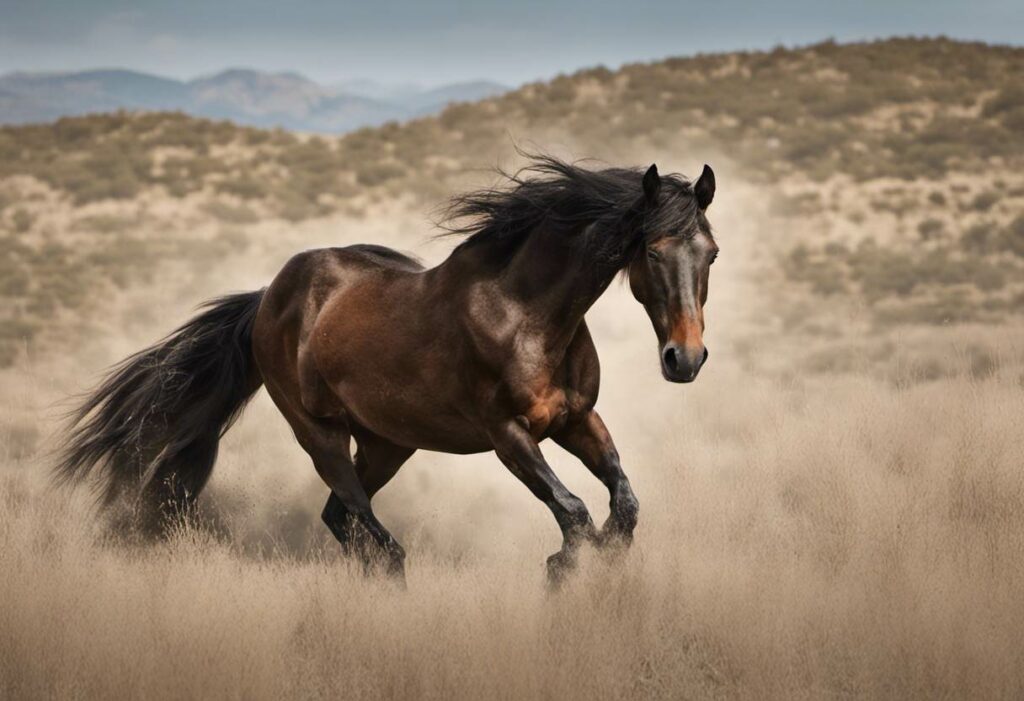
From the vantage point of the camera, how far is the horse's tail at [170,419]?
7.93 meters

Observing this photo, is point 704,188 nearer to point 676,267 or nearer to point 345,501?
point 676,267

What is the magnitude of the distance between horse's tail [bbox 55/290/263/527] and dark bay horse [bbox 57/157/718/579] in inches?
0.5

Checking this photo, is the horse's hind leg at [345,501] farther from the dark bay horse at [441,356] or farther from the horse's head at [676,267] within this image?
the horse's head at [676,267]

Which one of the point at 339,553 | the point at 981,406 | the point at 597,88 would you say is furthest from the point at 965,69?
the point at 339,553

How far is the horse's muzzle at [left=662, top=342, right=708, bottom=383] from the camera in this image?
5211 mm

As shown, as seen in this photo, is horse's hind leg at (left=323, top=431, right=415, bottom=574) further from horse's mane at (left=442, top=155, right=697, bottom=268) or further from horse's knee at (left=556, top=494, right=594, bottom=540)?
horse's knee at (left=556, top=494, right=594, bottom=540)

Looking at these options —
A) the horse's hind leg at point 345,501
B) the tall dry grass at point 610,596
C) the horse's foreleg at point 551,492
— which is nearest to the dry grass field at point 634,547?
the tall dry grass at point 610,596

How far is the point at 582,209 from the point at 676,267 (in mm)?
820

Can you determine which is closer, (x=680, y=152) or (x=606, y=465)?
(x=606, y=465)

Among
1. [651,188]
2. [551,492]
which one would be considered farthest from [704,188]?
[551,492]

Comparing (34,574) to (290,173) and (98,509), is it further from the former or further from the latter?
(290,173)

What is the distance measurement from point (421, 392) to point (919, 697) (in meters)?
2.79

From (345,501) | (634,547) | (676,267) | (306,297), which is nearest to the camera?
(676,267)

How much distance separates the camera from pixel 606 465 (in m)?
6.01
